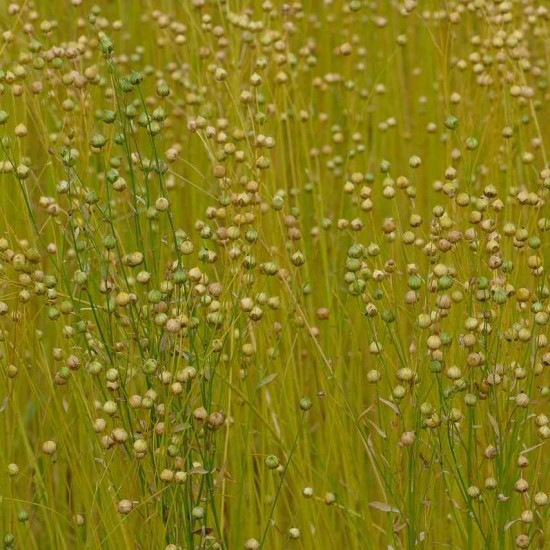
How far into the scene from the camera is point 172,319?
2359mm

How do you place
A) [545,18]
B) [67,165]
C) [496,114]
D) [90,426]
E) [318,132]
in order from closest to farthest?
1. [67,165]
2. [90,426]
3. [496,114]
4. [545,18]
5. [318,132]

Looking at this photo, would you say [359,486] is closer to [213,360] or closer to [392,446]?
[392,446]

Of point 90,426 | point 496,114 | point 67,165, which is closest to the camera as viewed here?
point 67,165

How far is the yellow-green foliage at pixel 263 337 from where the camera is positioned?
246 centimetres

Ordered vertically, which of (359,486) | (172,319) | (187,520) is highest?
(172,319)

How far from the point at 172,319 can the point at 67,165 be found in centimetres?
44

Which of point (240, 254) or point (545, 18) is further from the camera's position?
point (545, 18)

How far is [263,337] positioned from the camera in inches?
119

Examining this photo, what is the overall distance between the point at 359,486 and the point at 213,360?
53cm

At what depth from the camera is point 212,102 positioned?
386 centimetres

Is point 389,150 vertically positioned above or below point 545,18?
below

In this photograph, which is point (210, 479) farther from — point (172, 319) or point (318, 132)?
point (318, 132)

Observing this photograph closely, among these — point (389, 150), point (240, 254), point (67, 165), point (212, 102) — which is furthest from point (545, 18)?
point (67, 165)

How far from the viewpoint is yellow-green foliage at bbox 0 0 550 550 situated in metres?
2.46
